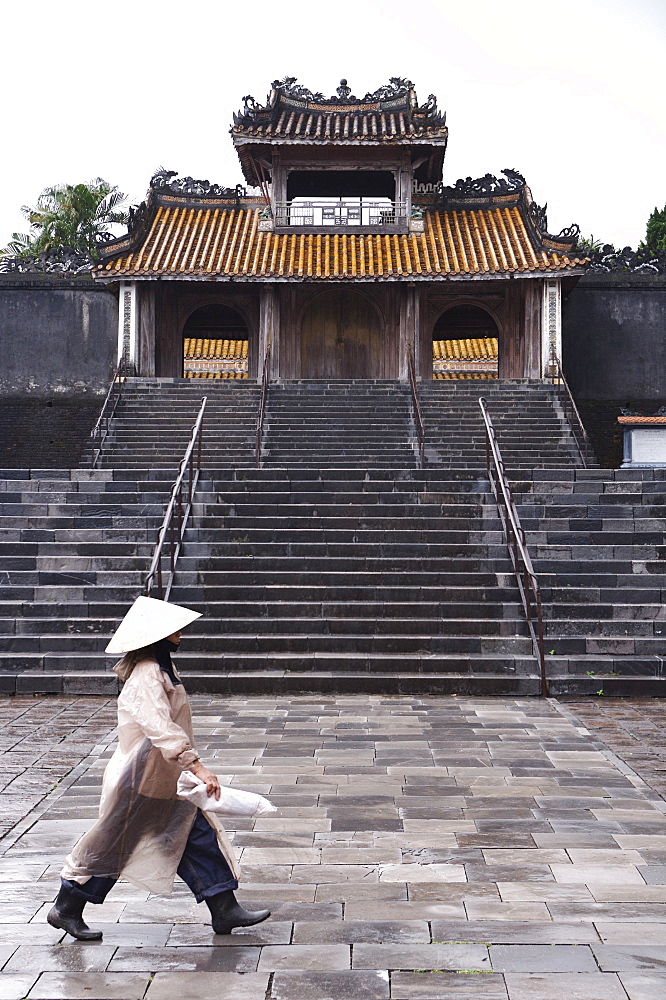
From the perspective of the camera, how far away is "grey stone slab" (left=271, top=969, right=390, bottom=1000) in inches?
137

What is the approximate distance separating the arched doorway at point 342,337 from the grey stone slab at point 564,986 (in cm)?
1950

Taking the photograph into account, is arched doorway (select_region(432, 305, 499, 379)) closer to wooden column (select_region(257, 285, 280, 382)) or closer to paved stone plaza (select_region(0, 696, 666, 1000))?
wooden column (select_region(257, 285, 280, 382))

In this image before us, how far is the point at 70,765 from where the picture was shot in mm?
6676

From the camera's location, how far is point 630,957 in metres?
3.77

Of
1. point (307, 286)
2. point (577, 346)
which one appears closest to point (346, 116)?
point (307, 286)

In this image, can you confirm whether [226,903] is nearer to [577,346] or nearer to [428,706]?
[428,706]

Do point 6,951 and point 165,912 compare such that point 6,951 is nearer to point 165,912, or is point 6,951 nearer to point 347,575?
point 165,912

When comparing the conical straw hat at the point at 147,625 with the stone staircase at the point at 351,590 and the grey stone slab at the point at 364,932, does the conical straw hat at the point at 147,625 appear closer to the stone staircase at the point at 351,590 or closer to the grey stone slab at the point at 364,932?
the grey stone slab at the point at 364,932

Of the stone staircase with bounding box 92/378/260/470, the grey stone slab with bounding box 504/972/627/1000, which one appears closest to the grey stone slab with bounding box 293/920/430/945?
the grey stone slab with bounding box 504/972/627/1000

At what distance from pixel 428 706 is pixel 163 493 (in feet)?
17.8

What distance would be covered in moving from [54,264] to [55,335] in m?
1.69

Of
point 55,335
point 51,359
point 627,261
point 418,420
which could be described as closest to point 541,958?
point 418,420

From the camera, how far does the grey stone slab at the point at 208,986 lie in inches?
137

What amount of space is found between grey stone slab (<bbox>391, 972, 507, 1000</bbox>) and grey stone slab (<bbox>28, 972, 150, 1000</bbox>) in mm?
920
